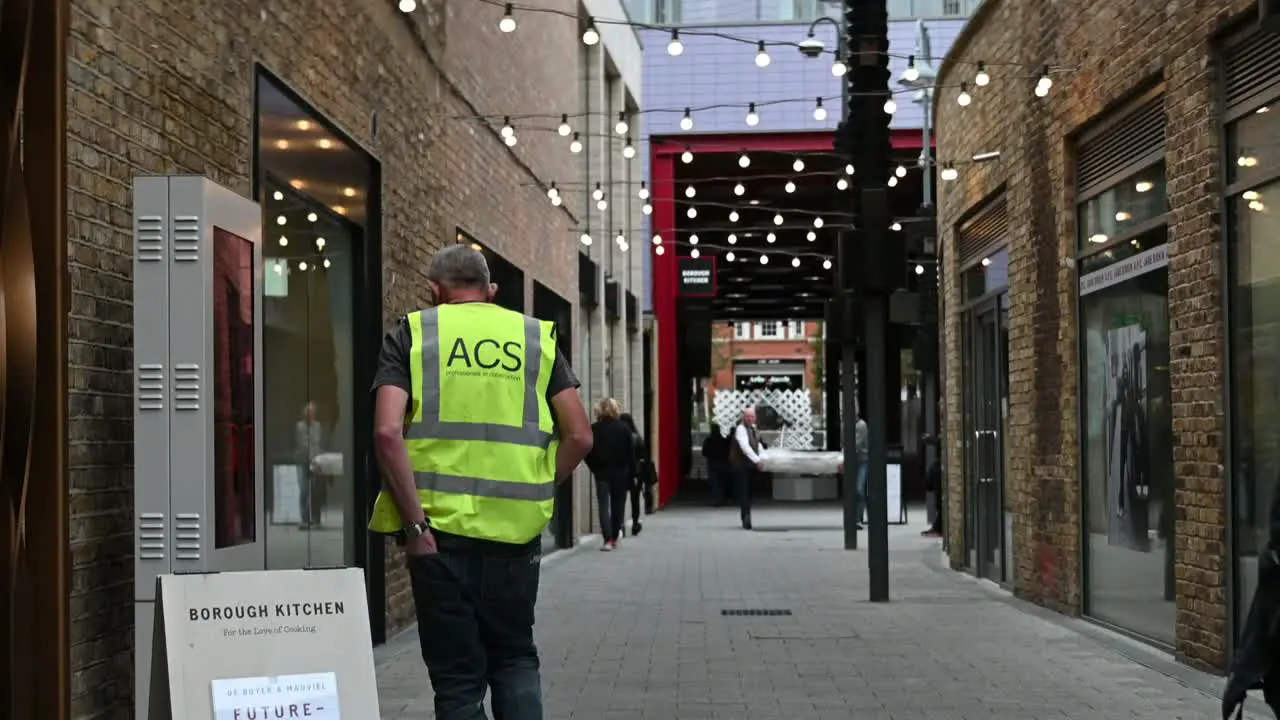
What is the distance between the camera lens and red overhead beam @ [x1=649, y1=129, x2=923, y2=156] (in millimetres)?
33781

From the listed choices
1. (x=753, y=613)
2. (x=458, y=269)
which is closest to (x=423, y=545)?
(x=458, y=269)

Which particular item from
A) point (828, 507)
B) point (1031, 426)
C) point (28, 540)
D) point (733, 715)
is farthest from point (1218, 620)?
point (828, 507)

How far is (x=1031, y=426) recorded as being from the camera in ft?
44.1

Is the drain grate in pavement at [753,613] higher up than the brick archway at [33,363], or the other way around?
the brick archway at [33,363]

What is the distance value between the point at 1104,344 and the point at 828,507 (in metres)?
22.7

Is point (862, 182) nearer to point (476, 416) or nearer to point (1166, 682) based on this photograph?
point (1166, 682)

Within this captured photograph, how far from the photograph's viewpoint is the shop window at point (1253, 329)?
8.50 metres

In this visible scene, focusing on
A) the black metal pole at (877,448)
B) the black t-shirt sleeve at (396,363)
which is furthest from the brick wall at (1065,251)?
the black t-shirt sleeve at (396,363)

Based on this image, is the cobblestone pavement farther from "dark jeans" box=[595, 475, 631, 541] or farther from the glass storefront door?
"dark jeans" box=[595, 475, 631, 541]

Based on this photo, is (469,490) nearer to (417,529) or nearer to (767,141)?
(417,529)

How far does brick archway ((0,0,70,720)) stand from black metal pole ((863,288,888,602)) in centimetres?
912

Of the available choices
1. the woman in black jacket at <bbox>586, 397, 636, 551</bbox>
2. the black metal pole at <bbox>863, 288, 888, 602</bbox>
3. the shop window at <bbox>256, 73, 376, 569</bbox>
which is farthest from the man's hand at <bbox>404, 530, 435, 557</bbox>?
the woman in black jacket at <bbox>586, 397, 636, 551</bbox>

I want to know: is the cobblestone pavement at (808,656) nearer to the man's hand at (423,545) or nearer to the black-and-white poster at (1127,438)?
the black-and-white poster at (1127,438)

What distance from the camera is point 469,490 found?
5332 millimetres
